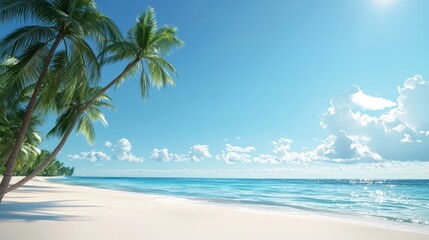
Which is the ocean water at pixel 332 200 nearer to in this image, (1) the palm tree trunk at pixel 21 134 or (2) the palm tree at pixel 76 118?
(2) the palm tree at pixel 76 118

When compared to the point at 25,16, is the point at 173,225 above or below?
below

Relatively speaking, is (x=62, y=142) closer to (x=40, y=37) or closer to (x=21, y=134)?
(x=21, y=134)


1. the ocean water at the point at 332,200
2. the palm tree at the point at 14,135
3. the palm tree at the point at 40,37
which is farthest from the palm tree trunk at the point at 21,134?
the ocean water at the point at 332,200

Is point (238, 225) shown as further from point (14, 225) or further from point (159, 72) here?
point (159, 72)

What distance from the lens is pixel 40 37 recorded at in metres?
7.10

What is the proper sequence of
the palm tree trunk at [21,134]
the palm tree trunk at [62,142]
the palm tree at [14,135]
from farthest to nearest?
the palm tree at [14,135] < the palm tree trunk at [62,142] < the palm tree trunk at [21,134]

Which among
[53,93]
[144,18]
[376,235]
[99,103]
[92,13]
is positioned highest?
[144,18]

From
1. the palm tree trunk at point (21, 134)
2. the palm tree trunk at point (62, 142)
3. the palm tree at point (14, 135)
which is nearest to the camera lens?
the palm tree trunk at point (21, 134)

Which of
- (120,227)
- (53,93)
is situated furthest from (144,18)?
(120,227)

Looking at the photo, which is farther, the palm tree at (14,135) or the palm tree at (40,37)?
the palm tree at (14,135)

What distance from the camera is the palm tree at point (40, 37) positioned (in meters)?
6.66

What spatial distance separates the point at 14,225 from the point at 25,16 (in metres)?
4.59

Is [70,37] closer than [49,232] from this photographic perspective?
No

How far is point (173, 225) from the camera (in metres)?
6.94
